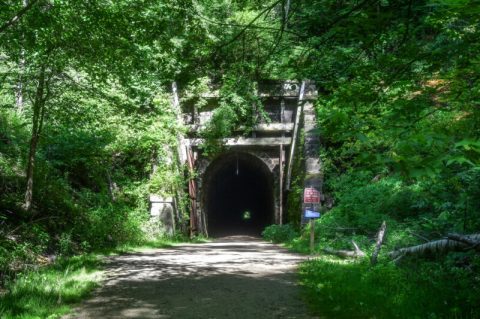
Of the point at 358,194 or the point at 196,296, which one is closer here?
the point at 196,296

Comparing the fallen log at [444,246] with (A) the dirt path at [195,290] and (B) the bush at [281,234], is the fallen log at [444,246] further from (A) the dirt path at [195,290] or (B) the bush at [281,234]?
(B) the bush at [281,234]

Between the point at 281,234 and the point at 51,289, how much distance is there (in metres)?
12.1

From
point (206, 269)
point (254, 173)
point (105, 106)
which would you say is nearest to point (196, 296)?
point (206, 269)

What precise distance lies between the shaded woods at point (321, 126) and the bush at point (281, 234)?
462mm

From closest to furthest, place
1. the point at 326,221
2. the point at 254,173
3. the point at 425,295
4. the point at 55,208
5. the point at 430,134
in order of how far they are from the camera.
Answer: the point at 430,134 → the point at 425,295 → the point at 55,208 → the point at 326,221 → the point at 254,173

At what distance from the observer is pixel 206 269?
8945 millimetres

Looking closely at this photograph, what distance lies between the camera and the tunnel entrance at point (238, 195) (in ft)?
75.0

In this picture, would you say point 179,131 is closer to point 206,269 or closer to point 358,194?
point 358,194

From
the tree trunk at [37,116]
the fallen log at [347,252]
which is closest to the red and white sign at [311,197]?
the fallen log at [347,252]

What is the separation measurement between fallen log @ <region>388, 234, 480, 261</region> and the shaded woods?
0.09ft

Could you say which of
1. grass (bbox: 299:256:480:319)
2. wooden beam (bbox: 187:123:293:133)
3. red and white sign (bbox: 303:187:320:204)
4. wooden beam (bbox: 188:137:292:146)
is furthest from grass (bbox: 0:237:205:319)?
wooden beam (bbox: 188:137:292:146)

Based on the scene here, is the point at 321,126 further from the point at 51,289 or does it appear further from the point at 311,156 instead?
the point at 311,156

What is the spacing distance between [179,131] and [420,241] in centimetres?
1041

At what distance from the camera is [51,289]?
615 centimetres
